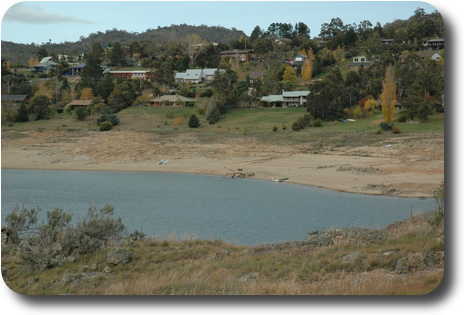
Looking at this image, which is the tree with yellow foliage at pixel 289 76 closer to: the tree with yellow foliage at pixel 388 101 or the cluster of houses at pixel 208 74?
the cluster of houses at pixel 208 74

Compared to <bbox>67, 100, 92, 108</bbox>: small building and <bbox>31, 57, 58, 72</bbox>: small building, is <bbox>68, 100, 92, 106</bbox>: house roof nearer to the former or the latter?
<bbox>67, 100, 92, 108</bbox>: small building

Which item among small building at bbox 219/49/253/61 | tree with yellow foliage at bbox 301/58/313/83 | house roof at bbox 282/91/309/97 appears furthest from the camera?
small building at bbox 219/49/253/61

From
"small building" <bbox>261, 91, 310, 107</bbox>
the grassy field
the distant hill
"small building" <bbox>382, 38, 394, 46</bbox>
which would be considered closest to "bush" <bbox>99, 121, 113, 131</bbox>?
the grassy field

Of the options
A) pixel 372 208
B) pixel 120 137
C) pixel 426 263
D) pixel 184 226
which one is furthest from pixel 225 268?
pixel 120 137

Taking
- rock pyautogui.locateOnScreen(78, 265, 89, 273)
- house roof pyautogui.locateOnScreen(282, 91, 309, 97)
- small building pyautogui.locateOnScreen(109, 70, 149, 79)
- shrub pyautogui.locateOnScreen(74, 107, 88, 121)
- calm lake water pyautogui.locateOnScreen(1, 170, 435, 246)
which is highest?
small building pyautogui.locateOnScreen(109, 70, 149, 79)

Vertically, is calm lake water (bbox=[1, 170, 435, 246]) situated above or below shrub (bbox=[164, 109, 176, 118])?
below

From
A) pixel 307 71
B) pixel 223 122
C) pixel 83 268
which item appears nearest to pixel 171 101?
pixel 223 122
